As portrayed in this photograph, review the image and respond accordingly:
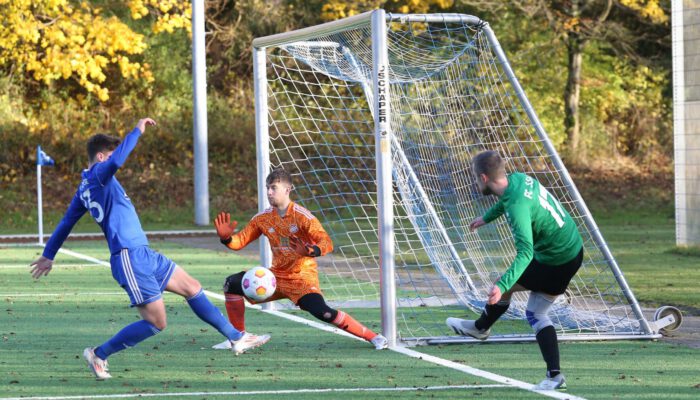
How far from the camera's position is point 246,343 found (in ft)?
26.9

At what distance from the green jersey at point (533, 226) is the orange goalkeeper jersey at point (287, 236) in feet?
5.31

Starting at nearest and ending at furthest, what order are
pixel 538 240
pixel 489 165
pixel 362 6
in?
1. pixel 489 165
2. pixel 538 240
3. pixel 362 6

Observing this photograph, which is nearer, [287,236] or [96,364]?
[96,364]

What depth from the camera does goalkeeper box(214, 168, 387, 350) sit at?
841 cm

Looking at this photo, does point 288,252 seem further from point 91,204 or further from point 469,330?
point 91,204

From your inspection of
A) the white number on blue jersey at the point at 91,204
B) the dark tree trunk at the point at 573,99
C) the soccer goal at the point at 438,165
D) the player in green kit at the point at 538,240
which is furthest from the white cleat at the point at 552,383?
the dark tree trunk at the point at 573,99

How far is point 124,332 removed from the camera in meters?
7.51

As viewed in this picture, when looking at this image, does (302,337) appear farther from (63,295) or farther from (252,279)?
(63,295)

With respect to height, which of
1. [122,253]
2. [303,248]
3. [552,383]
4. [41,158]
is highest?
[122,253]

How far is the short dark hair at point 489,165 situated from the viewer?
6.97 metres

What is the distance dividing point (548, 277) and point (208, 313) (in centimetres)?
234

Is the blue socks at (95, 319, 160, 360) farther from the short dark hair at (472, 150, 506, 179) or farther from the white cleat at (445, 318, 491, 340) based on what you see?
the short dark hair at (472, 150, 506, 179)

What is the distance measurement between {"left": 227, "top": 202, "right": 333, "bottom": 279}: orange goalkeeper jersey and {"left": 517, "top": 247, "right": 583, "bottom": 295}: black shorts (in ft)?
5.98

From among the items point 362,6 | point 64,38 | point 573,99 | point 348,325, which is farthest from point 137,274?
point 573,99
